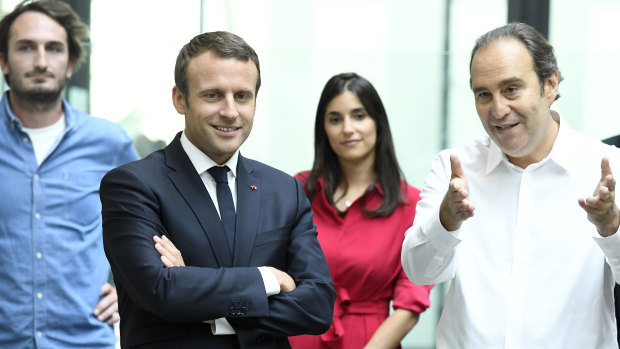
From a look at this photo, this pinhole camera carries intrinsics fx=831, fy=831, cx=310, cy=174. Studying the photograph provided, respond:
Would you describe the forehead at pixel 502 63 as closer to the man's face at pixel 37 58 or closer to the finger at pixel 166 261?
the finger at pixel 166 261

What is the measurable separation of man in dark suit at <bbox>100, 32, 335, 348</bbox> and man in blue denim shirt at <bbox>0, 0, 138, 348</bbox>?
0.93m

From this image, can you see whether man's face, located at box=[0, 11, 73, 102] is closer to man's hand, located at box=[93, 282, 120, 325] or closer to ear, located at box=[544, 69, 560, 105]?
man's hand, located at box=[93, 282, 120, 325]

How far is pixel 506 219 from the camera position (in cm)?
245

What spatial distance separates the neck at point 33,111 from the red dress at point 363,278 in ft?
3.79

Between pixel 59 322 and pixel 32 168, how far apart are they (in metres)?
0.59

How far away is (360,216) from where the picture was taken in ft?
10.4

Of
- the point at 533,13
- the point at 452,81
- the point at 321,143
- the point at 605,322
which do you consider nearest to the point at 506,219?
the point at 605,322

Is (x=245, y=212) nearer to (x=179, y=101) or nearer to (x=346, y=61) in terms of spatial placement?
(x=179, y=101)

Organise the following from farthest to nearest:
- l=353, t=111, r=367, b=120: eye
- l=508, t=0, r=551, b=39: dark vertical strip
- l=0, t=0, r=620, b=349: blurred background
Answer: l=508, t=0, r=551, b=39: dark vertical strip, l=0, t=0, r=620, b=349: blurred background, l=353, t=111, r=367, b=120: eye

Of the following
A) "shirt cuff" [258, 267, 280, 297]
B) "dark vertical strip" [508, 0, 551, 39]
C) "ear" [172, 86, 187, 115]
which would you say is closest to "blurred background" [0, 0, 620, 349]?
"dark vertical strip" [508, 0, 551, 39]

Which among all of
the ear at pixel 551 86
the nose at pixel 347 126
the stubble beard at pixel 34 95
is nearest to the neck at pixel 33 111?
the stubble beard at pixel 34 95

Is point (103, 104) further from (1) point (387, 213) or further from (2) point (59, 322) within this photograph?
(1) point (387, 213)

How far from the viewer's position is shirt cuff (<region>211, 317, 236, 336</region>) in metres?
2.15

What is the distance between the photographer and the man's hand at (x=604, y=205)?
2.11 metres
